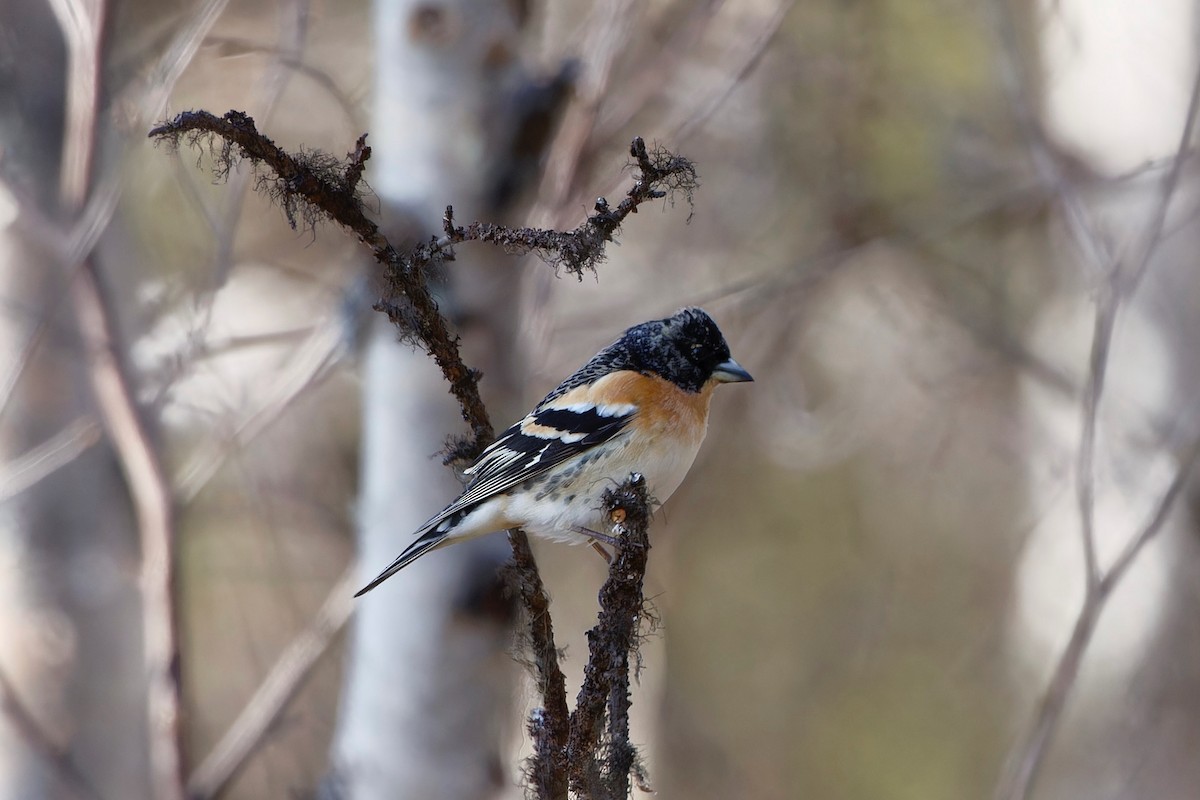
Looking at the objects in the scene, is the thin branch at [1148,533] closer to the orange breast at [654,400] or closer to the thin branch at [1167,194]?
the thin branch at [1167,194]

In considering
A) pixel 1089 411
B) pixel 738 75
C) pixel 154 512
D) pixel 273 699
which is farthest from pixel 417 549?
pixel 1089 411

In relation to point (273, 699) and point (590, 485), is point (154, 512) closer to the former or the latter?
point (273, 699)

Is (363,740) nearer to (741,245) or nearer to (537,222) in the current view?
(537,222)

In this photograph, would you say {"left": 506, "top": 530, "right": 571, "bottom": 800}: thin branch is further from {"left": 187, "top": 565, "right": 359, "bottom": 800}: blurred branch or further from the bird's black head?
{"left": 187, "top": 565, "right": 359, "bottom": 800}: blurred branch

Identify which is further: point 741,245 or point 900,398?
point 900,398

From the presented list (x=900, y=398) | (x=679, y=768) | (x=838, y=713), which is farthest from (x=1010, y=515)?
(x=679, y=768)

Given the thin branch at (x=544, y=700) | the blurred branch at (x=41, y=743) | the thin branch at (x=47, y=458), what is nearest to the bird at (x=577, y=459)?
the thin branch at (x=544, y=700)

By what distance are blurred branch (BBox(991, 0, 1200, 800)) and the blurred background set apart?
0.08 ft

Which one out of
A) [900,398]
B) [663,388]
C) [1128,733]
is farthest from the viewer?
[900,398]

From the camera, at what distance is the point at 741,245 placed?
5316 mm

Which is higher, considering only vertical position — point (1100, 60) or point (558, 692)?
point (1100, 60)

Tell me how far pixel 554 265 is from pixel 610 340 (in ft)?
10.4

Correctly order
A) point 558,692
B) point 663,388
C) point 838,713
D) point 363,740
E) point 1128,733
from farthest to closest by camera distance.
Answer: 1. point 838,713
2. point 1128,733
3. point 363,740
4. point 663,388
5. point 558,692

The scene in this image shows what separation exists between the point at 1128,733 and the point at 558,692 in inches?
149
